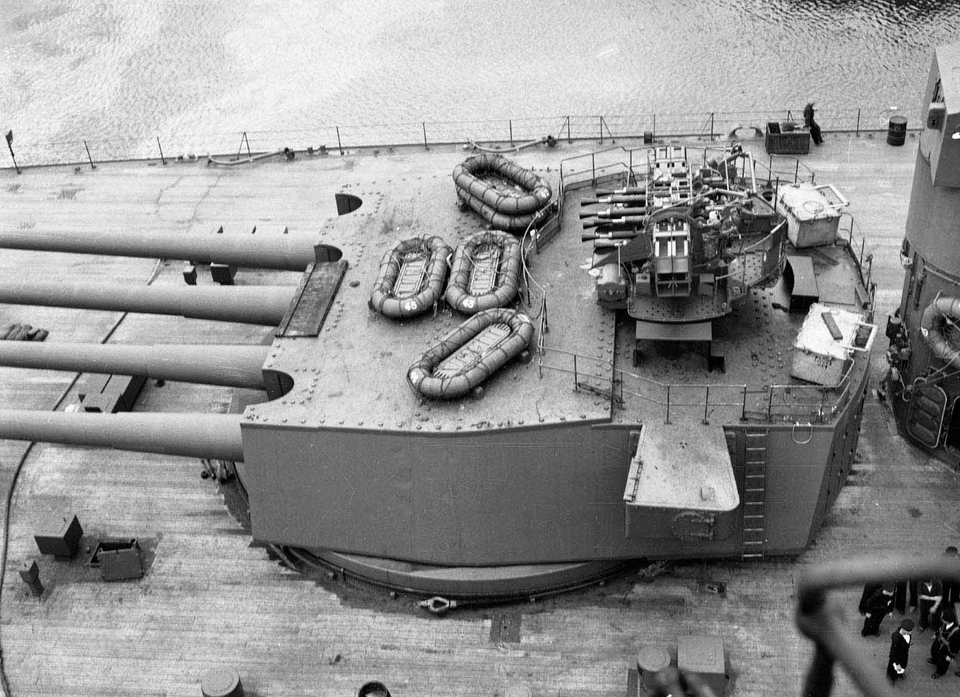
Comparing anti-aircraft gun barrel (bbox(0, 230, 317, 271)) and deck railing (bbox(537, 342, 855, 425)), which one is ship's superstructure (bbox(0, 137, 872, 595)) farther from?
anti-aircraft gun barrel (bbox(0, 230, 317, 271))

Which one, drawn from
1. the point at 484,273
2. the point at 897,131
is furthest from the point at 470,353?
the point at 897,131

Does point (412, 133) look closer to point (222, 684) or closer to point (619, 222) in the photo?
point (619, 222)

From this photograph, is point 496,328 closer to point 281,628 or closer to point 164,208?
point 281,628

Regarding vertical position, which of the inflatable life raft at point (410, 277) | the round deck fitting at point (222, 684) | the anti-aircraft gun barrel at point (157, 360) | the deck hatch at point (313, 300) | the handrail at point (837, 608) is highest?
the handrail at point (837, 608)

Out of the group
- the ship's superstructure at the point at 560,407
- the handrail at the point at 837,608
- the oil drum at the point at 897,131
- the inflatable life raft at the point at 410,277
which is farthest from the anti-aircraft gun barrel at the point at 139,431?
the oil drum at the point at 897,131

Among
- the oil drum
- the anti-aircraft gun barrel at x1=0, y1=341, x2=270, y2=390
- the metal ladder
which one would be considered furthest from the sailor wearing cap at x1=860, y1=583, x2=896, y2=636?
the oil drum

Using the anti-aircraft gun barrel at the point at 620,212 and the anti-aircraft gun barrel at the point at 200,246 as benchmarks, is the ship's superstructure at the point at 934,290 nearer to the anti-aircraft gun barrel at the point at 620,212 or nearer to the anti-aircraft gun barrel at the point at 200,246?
the anti-aircraft gun barrel at the point at 620,212
